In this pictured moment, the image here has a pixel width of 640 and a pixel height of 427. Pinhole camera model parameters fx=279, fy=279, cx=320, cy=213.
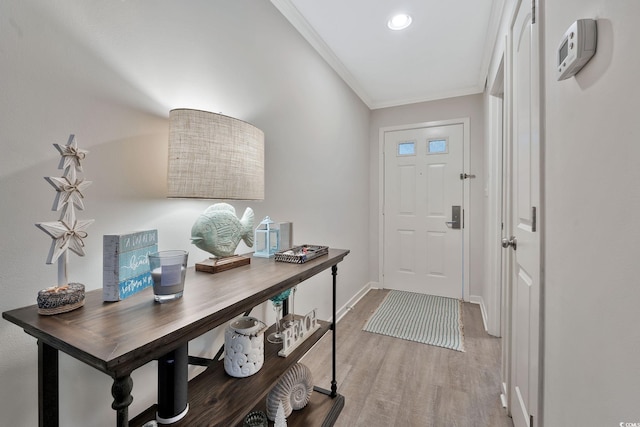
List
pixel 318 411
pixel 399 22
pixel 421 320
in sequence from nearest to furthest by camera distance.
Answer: pixel 318 411 < pixel 399 22 < pixel 421 320

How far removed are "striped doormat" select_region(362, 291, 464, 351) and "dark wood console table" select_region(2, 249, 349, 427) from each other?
1.60 m

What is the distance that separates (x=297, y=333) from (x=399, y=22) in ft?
7.08

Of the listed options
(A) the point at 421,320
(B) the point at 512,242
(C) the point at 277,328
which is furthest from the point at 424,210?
(C) the point at 277,328

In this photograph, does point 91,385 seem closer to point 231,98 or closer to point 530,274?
point 231,98

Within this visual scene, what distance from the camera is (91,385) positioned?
84 centimetres

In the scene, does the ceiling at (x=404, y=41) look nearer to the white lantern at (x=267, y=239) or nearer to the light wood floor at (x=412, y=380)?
the white lantern at (x=267, y=239)

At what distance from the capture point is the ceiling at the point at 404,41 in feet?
6.07

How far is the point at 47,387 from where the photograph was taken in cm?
64

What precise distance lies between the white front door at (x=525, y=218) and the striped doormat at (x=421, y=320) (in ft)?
2.97

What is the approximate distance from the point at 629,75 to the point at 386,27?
1.91 meters

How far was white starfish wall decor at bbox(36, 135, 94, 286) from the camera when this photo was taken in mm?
655

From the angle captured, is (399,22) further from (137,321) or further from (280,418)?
(280,418)

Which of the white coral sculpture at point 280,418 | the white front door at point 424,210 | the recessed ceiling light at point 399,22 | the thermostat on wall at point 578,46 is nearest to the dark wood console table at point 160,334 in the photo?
the white coral sculpture at point 280,418

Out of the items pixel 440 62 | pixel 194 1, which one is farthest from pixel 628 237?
pixel 440 62
